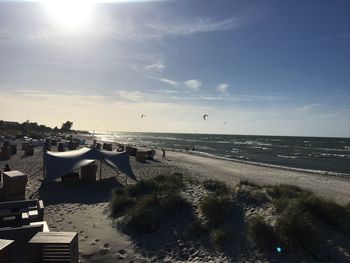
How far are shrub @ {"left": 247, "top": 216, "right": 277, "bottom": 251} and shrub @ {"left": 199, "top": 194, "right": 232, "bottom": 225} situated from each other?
3.05ft

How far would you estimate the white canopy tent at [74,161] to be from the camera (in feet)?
47.6

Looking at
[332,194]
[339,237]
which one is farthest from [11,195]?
[332,194]

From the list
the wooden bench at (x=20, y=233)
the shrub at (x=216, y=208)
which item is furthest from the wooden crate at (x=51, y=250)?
the shrub at (x=216, y=208)

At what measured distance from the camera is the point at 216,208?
8555mm

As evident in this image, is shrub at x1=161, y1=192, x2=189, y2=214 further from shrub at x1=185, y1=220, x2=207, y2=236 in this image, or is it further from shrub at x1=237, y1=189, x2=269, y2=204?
shrub at x1=237, y1=189, x2=269, y2=204

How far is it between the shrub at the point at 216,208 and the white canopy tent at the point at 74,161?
24.5 ft

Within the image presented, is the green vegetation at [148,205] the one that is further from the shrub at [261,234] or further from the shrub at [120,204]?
the shrub at [261,234]

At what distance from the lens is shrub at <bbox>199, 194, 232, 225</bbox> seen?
8.36 meters

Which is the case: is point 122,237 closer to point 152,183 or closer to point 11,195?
point 11,195

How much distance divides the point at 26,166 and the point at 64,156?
7.14 meters

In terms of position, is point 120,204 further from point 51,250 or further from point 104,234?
point 51,250

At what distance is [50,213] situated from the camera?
419 inches

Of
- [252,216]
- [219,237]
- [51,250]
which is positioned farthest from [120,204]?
[51,250]

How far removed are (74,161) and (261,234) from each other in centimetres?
1029
